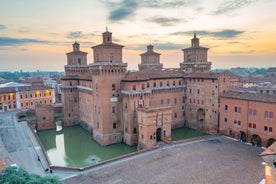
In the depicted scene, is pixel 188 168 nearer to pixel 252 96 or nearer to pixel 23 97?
pixel 252 96

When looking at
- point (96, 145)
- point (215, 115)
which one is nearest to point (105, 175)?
point (96, 145)

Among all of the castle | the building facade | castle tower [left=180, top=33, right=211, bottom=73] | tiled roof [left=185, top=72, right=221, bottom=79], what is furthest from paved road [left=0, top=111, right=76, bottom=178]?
castle tower [left=180, top=33, right=211, bottom=73]

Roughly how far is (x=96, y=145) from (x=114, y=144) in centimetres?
305

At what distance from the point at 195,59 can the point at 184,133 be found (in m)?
16.8

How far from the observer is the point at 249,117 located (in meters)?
32.6

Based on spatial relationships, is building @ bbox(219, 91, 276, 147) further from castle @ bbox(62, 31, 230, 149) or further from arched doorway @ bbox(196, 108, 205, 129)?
arched doorway @ bbox(196, 108, 205, 129)

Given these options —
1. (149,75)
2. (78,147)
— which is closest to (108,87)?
(149,75)

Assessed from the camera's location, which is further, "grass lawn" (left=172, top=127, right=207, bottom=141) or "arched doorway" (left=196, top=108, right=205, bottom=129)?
"arched doorway" (left=196, top=108, right=205, bottom=129)

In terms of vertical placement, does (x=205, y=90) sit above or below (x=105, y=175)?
above

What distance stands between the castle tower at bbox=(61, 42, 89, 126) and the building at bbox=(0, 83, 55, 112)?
55.7 ft

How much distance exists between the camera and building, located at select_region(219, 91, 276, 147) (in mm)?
30328

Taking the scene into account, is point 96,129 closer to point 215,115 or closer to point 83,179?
point 83,179

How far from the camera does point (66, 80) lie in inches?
1896

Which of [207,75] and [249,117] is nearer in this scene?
[249,117]
